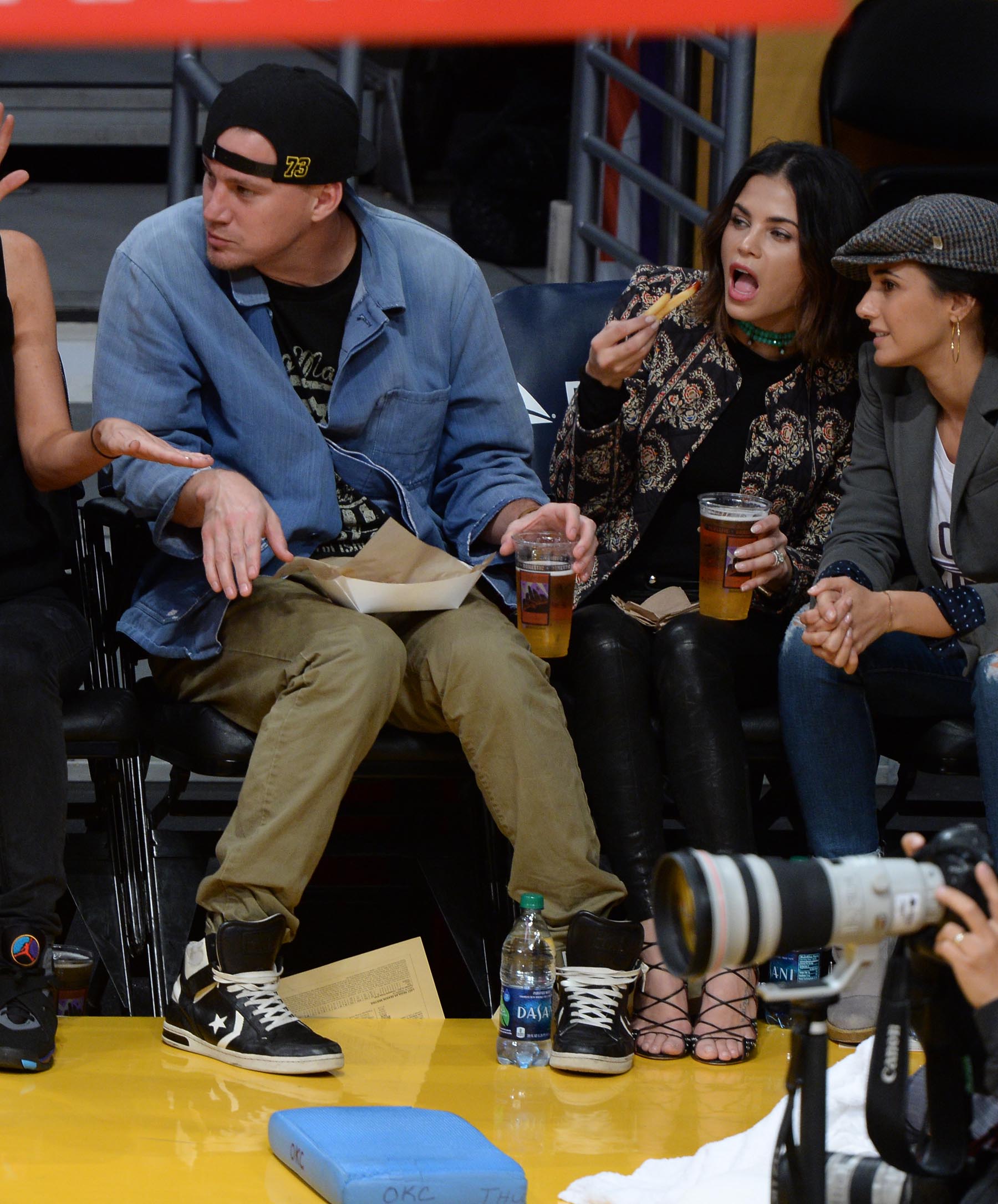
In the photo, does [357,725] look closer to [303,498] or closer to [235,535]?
[235,535]

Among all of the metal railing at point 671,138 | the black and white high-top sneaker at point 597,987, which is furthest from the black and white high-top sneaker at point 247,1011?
the metal railing at point 671,138

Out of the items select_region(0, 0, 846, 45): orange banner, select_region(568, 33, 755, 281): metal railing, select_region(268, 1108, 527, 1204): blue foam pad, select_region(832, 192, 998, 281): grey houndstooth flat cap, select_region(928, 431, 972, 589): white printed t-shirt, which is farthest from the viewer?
select_region(0, 0, 846, 45): orange banner

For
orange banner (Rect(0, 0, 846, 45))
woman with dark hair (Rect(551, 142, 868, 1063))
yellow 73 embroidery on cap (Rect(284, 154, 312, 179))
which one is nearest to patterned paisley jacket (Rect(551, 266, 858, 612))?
woman with dark hair (Rect(551, 142, 868, 1063))

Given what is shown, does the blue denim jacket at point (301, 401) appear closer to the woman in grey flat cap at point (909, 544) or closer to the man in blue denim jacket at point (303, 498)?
the man in blue denim jacket at point (303, 498)

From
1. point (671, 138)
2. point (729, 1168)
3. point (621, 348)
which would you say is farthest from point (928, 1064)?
point (671, 138)

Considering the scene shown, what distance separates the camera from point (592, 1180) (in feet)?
6.30

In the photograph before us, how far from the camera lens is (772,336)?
2750 millimetres

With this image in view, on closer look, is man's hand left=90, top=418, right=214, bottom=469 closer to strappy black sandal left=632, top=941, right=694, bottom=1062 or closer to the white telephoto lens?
strappy black sandal left=632, top=941, right=694, bottom=1062

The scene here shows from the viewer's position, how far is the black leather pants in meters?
2.41

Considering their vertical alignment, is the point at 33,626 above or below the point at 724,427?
below

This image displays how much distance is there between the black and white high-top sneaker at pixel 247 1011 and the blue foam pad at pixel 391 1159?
0.21m

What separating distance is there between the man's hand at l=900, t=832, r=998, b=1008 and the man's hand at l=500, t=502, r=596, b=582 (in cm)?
119

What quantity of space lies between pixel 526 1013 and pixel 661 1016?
0.22 metres

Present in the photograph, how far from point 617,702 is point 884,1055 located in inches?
43.9
